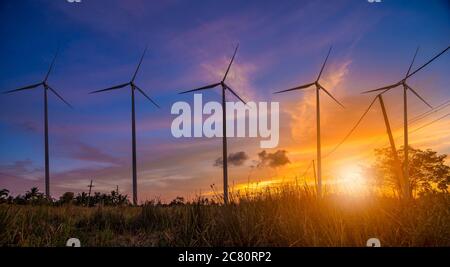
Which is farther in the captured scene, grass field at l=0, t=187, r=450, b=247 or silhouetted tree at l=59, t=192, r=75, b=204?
silhouetted tree at l=59, t=192, r=75, b=204

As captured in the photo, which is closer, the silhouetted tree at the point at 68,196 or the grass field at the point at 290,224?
the grass field at the point at 290,224

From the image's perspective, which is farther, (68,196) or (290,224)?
(68,196)

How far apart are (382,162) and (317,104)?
3455 centimetres

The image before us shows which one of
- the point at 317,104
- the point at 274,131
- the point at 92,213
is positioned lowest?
the point at 92,213

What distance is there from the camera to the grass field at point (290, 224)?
5035 mm

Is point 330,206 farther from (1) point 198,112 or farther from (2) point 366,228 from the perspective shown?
(1) point 198,112

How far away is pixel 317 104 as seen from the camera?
247 inches

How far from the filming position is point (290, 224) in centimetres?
544

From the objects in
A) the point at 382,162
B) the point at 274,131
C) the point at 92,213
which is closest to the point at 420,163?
the point at 382,162

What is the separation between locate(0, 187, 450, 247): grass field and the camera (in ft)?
16.5
